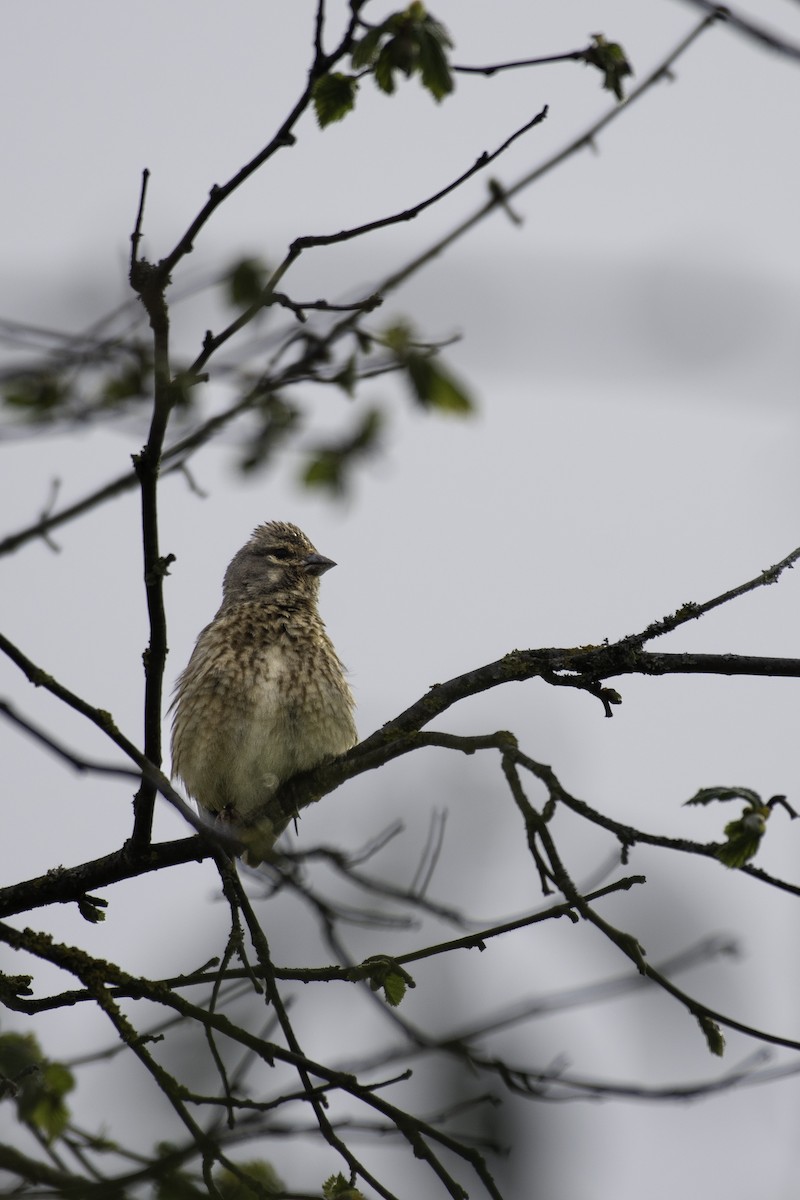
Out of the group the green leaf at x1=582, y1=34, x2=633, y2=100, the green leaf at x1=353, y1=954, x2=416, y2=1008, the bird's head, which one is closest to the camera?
the green leaf at x1=582, y1=34, x2=633, y2=100

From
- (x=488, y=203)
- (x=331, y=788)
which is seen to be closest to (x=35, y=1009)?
(x=331, y=788)

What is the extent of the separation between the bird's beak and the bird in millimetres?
457

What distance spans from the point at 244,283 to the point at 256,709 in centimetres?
342

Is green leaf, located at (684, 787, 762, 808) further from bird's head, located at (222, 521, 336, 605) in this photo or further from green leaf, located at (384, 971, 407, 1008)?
bird's head, located at (222, 521, 336, 605)

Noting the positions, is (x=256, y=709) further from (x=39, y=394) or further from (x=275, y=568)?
(x=39, y=394)

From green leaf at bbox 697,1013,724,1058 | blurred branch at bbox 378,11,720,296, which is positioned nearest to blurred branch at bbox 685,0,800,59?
blurred branch at bbox 378,11,720,296

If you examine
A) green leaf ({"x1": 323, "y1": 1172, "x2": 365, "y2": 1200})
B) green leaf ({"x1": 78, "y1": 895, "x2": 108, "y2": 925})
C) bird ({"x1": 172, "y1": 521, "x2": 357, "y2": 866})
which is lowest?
green leaf ({"x1": 323, "y1": 1172, "x2": 365, "y2": 1200})

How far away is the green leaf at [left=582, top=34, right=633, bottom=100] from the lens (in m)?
3.76

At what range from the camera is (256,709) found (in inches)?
270

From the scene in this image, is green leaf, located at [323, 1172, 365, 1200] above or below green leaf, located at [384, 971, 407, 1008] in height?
below

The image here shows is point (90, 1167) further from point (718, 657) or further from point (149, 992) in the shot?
point (718, 657)

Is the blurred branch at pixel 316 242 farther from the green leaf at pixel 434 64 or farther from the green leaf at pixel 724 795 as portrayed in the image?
the green leaf at pixel 724 795

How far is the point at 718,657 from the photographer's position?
13.6ft

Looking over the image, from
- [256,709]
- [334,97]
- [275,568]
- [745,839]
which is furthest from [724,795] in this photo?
[275,568]
